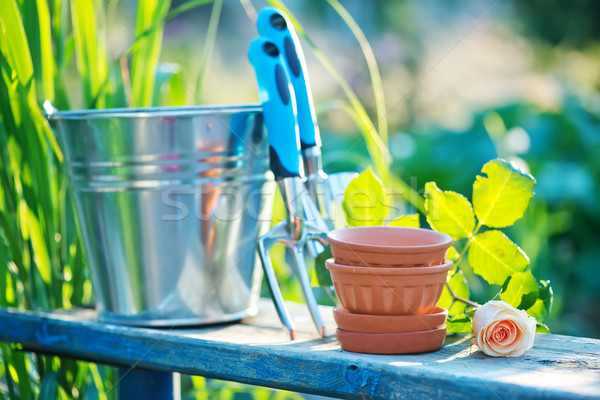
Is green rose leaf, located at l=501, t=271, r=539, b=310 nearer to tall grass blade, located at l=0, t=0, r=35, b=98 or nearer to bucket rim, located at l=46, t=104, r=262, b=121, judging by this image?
bucket rim, located at l=46, t=104, r=262, b=121

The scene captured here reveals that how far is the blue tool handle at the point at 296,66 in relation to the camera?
751mm

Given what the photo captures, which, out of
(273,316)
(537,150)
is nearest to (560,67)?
(537,150)

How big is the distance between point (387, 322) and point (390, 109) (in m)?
1.79

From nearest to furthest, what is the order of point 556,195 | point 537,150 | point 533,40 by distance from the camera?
point 556,195 < point 537,150 < point 533,40

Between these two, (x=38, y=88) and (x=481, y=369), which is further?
(x=38, y=88)

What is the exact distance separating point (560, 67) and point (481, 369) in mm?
3483

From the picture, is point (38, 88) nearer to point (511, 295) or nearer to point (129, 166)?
point (129, 166)

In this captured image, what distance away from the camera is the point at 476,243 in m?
0.71

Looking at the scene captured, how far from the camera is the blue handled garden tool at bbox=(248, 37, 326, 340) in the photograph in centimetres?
73

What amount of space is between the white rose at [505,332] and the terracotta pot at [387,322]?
0.15 ft

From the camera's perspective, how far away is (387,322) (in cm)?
63

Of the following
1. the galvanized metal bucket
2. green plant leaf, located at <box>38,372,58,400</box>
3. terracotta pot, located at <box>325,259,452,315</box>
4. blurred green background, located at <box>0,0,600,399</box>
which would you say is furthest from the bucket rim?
green plant leaf, located at <box>38,372,58,400</box>

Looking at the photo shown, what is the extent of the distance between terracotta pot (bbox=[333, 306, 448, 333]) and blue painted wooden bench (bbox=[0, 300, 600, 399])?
0.03 meters

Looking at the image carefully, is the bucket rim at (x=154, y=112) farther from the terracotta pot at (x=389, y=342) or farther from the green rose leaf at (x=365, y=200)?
the terracotta pot at (x=389, y=342)
